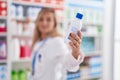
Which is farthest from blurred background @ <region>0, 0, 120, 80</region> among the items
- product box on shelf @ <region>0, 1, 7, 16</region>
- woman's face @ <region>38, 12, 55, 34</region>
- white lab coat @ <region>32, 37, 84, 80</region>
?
white lab coat @ <region>32, 37, 84, 80</region>

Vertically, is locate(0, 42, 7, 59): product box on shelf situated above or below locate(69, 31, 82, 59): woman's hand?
below

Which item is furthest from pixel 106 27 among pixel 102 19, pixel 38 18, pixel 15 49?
pixel 15 49

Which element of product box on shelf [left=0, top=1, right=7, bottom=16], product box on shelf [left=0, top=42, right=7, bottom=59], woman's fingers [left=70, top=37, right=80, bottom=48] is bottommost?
product box on shelf [left=0, top=42, right=7, bottom=59]

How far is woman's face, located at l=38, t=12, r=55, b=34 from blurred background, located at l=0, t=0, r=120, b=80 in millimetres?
170

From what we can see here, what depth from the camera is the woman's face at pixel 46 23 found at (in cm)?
279

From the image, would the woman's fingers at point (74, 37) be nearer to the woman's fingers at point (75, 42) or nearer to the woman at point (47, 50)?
the woman's fingers at point (75, 42)

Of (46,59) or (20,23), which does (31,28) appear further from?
(46,59)

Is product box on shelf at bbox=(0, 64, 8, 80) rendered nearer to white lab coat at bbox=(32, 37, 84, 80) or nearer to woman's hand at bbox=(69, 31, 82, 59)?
white lab coat at bbox=(32, 37, 84, 80)

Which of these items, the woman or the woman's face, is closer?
the woman

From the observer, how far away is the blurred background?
2.79 m

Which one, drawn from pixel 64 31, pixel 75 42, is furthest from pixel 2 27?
pixel 75 42

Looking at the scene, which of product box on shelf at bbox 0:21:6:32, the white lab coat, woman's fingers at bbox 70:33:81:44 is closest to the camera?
woman's fingers at bbox 70:33:81:44

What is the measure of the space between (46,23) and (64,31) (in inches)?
18.6

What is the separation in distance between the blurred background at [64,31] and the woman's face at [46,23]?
6.7 inches
